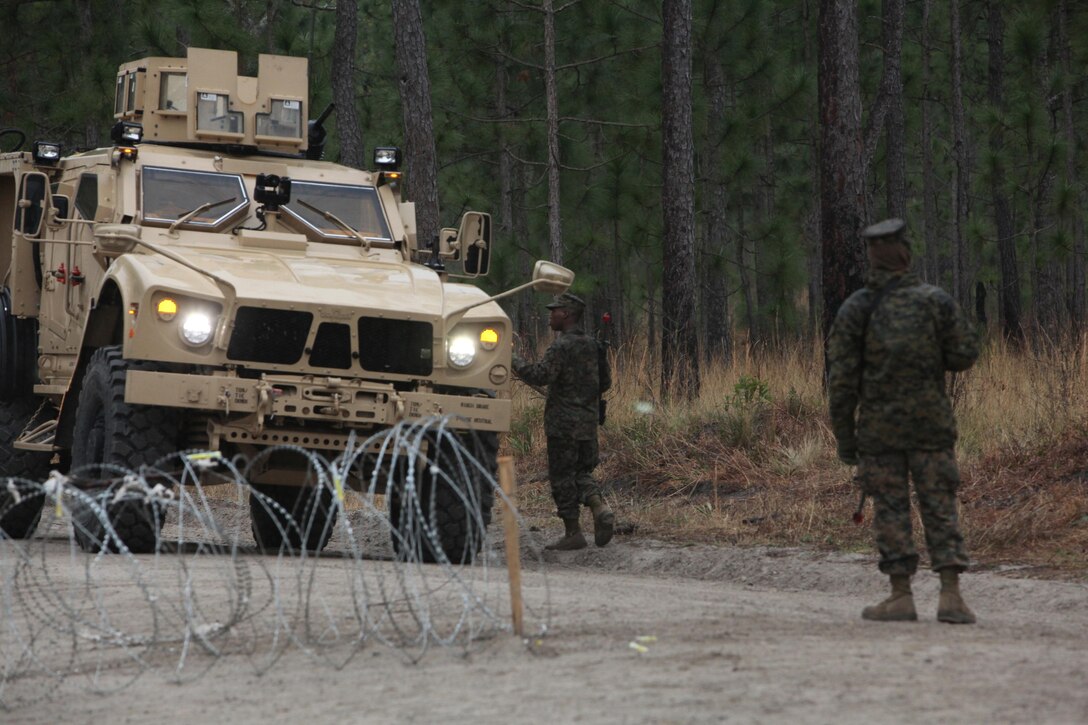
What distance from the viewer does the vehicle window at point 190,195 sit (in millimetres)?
10766

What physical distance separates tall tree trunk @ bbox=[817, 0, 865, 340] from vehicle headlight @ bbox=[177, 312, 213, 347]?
23.2ft

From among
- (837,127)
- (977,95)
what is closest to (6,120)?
(837,127)

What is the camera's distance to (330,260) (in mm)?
10672

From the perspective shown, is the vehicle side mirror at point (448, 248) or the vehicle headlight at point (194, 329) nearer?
the vehicle headlight at point (194, 329)

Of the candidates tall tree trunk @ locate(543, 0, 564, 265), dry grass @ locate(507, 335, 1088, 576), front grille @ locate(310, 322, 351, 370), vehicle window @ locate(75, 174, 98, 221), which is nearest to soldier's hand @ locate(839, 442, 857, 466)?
dry grass @ locate(507, 335, 1088, 576)

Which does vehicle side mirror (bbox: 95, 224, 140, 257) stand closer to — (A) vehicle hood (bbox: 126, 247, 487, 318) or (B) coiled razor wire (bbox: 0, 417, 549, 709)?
(A) vehicle hood (bbox: 126, 247, 487, 318)

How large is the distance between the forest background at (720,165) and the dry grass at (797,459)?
0.03 metres

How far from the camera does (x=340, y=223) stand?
1121cm

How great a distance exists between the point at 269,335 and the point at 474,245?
2.31m

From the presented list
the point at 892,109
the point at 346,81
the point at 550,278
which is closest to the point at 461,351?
the point at 550,278

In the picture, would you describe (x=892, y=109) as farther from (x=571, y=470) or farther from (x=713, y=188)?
(x=571, y=470)

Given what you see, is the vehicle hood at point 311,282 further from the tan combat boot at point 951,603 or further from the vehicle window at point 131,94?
the tan combat boot at point 951,603

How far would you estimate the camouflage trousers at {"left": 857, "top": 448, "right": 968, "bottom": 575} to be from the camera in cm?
719

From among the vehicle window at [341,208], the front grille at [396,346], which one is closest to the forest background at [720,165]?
the vehicle window at [341,208]
